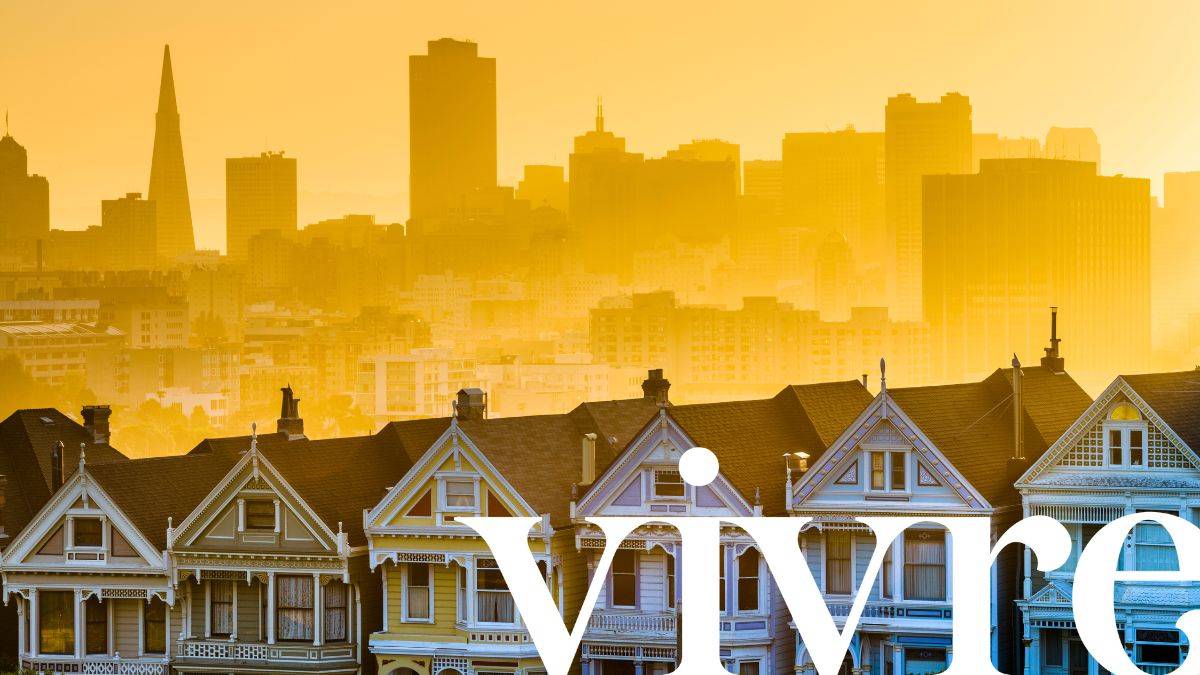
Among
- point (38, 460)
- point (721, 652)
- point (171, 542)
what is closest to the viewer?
point (721, 652)

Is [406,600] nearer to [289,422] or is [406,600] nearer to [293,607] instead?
[293,607]

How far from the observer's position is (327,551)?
149 feet

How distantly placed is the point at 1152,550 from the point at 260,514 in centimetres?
1552

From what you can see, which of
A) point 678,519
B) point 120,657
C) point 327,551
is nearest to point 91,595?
point 120,657

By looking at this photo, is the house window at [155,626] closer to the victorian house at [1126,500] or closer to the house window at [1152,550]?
the victorian house at [1126,500]

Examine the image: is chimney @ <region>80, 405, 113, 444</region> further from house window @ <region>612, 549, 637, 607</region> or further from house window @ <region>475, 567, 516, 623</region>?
house window @ <region>612, 549, 637, 607</region>

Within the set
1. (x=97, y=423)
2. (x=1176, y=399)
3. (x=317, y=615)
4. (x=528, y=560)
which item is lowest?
(x=317, y=615)

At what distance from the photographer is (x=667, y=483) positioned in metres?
43.7

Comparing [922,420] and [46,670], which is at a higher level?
[922,420]

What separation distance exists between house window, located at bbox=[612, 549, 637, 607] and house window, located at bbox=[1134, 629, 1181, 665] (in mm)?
8480

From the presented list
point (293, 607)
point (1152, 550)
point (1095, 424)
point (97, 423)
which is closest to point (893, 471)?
point (1095, 424)

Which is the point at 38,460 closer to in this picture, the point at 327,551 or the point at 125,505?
the point at 125,505

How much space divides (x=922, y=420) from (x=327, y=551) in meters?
10.5

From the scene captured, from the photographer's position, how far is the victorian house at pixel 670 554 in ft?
142
